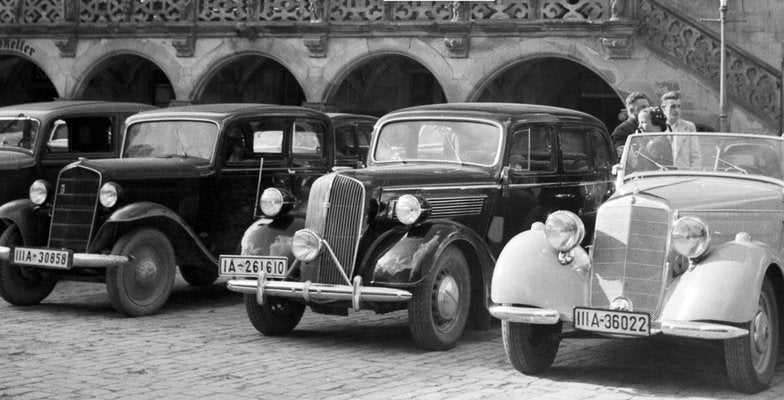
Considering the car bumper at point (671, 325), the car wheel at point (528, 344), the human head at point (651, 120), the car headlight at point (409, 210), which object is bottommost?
the car wheel at point (528, 344)

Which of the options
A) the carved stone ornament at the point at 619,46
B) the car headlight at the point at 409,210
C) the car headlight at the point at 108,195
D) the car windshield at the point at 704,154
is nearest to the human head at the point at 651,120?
the car windshield at the point at 704,154

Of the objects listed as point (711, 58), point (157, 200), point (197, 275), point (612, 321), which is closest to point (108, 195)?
point (157, 200)

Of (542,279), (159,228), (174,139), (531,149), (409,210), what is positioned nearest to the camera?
(542,279)

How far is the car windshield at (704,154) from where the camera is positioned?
8977mm

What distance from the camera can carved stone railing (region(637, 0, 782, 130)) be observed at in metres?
20.8

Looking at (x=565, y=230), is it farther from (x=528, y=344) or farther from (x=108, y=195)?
(x=108, y=195)

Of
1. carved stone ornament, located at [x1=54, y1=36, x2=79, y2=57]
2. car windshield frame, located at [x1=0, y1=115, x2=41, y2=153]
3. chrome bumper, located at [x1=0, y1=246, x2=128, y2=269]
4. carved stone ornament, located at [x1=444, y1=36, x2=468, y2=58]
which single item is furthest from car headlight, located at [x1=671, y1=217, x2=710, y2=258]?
carved stone ornament, located at [x1=54, y1=36, x2=79, y2=57]

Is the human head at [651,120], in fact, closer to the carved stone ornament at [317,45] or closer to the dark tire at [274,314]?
the dark tire at [274,314]

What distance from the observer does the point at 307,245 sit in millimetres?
9516

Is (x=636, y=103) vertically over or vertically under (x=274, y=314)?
over

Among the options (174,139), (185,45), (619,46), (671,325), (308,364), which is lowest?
(308,364)

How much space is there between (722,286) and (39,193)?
22.4 feet

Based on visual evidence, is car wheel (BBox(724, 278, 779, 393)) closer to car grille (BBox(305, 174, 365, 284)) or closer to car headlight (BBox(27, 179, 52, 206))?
car grille (BBox(305, 174, 365, 284))

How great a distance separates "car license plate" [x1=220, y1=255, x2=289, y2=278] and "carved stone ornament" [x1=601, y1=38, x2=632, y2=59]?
43.5 feet
